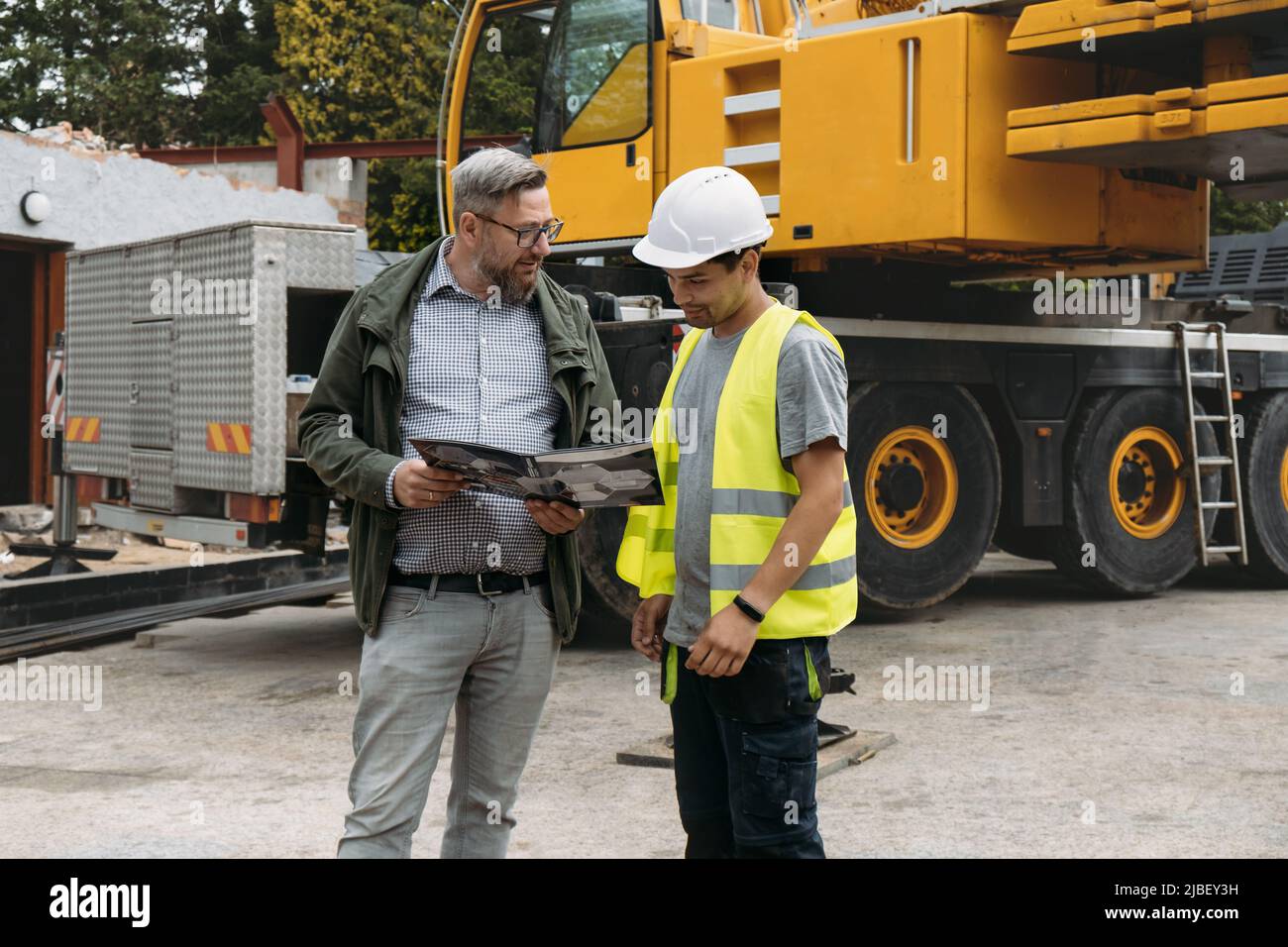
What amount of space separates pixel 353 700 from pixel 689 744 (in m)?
4.15

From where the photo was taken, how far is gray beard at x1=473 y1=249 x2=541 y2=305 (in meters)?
3.59

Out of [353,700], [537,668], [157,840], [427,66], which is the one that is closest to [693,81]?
[353,700]

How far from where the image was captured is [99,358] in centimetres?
927

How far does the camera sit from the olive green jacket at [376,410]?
11.6 feet

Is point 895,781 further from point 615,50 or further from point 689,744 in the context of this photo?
point 615,50

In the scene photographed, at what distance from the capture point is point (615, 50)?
9367 millimetres

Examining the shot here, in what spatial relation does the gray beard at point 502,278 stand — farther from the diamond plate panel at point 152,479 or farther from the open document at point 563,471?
the diamond plate panel at point 152,479

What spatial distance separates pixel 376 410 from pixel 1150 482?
849 cm

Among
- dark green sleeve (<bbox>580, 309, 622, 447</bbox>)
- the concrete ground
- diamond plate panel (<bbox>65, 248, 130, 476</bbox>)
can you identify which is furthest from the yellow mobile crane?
dark green sleeve (<bbox>580, 309, 622, 447</bbox>)

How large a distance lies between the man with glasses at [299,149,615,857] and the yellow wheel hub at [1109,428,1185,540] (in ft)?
25.9

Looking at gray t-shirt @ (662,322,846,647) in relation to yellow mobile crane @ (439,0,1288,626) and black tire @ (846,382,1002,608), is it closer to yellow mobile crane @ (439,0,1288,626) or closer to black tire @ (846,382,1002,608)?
yellow mobile crane @ (439,0,1288,626)

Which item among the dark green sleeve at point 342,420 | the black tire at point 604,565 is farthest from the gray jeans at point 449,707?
the black tire at point 604,565

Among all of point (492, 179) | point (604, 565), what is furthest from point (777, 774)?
point (604, 565)

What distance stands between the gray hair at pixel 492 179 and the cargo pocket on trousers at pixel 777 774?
1260mm
